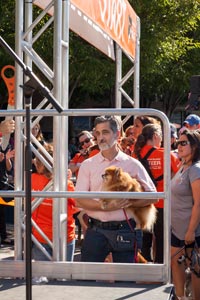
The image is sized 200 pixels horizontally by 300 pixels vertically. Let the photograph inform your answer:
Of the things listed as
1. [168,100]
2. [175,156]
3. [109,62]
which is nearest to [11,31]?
[109,62]

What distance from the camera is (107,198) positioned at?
4.39 meters

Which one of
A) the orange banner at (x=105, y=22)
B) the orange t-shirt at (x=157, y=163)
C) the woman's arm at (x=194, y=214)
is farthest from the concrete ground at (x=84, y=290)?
the orange banner at (x=105, y=22)

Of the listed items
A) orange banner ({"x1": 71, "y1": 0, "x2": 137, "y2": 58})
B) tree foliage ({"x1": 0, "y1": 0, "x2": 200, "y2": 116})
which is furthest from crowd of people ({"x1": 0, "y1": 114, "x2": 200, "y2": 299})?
tree foliage ({"x1": 0, "y1": 0, "x2": 200, "y2": 116})

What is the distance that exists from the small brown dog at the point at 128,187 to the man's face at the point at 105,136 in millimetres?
256

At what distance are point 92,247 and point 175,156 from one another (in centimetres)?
224

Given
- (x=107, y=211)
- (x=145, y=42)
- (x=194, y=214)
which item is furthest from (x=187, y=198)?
(x=145, y=42)

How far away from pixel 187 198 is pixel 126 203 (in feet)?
3.94

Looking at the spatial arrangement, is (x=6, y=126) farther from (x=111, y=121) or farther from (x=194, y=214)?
(x=194, y=214)

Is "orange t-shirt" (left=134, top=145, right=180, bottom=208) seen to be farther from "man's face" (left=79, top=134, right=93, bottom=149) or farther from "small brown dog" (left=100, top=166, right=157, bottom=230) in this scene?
"man's face" (left=79, top=134, right=93, bottom=149)

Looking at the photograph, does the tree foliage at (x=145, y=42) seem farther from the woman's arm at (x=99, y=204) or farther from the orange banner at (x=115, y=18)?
the woman's arm at (x=99, y=204)

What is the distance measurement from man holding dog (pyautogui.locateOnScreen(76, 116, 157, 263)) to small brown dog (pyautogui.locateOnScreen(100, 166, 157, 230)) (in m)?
0.08

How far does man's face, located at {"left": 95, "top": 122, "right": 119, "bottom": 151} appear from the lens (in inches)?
190

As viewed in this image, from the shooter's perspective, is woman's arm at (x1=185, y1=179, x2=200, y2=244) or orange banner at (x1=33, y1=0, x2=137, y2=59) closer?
woman's arm at (x1=185, y1=179, x2=200, y2=244)

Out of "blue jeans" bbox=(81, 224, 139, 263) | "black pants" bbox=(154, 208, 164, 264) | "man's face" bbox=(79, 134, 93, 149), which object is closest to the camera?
"blue jeans" bbox=(81, 224, 139, 263)
